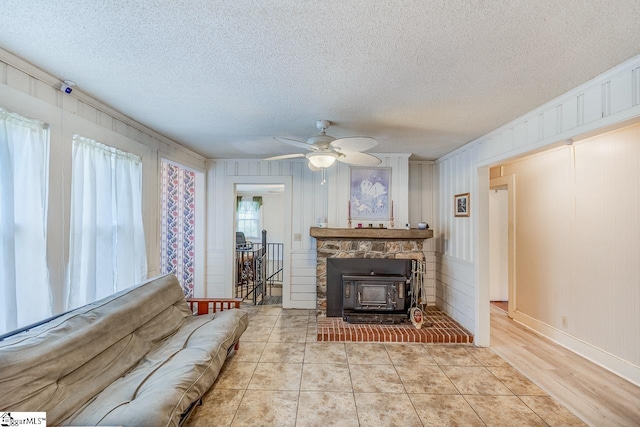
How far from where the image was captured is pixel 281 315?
4293 millimetres

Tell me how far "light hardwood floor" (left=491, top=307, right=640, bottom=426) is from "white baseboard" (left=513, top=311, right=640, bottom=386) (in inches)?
2.4

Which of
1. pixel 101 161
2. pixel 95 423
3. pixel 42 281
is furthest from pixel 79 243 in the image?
pixel 95 423

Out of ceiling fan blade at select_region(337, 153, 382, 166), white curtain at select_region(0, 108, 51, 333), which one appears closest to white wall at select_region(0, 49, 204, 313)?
white curtain at select_region(0, 108, 51, 333)

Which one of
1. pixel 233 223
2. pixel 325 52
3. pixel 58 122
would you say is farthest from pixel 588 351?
pixel 58 122

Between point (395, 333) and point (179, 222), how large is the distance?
3612mm

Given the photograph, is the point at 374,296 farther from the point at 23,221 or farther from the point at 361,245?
the point at 23,221

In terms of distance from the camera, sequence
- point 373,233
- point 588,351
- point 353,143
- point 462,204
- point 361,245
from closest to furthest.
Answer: point 353,143
point 588,351
point 462,204
point 373,233
point 361,245

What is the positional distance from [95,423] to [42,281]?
107cm

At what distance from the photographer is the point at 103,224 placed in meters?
2.46

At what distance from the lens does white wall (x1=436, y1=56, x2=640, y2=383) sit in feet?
5.88

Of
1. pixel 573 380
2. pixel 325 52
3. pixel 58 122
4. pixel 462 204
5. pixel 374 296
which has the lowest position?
pixel 573 380

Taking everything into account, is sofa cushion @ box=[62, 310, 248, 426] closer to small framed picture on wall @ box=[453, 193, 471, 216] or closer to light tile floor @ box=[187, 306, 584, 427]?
light tile floor @ box=[187, 306, 584, 427]

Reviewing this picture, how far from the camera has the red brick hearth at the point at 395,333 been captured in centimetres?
338

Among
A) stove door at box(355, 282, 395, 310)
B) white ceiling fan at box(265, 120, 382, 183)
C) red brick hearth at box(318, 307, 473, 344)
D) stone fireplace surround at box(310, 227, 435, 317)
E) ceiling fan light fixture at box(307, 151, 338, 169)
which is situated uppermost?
Result: white ceiling fan at box(265, 120, 382, 183)
